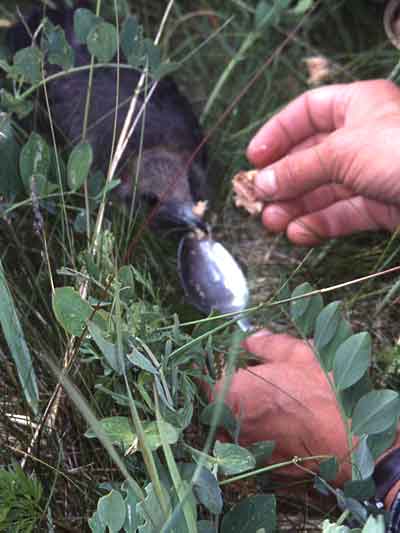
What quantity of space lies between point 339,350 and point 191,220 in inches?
27.3

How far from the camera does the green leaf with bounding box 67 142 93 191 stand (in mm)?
1148

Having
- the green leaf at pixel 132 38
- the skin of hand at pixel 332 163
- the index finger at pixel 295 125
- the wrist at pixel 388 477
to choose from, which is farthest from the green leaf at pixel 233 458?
the index finger at pixel 295 125

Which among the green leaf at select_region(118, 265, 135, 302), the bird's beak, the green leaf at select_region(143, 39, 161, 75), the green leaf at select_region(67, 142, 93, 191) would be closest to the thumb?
the bird's beak

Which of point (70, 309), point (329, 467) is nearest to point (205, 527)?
point (329, 467)

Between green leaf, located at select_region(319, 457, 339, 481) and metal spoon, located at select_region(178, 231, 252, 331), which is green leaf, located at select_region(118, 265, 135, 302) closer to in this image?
green leaf, located at select_region(319, 457, 339, 481)

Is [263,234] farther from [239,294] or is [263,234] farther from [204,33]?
[204,33]

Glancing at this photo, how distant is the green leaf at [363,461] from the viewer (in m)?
0.88

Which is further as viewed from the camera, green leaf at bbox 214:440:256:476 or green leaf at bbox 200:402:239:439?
green leaf at bbox 200:402:239:439

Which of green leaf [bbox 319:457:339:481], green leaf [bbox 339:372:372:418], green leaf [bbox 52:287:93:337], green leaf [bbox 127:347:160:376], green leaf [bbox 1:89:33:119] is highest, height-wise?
green leaf [bbox 1:89:33:119]

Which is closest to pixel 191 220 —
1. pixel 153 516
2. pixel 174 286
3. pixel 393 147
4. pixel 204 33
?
pixel 174 286

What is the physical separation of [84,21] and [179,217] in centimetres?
47

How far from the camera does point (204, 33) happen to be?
195cm

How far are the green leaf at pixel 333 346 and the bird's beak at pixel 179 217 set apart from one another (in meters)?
0.62

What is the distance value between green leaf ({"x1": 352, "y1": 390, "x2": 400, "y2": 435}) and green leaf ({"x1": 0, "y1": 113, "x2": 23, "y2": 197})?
684 mm
